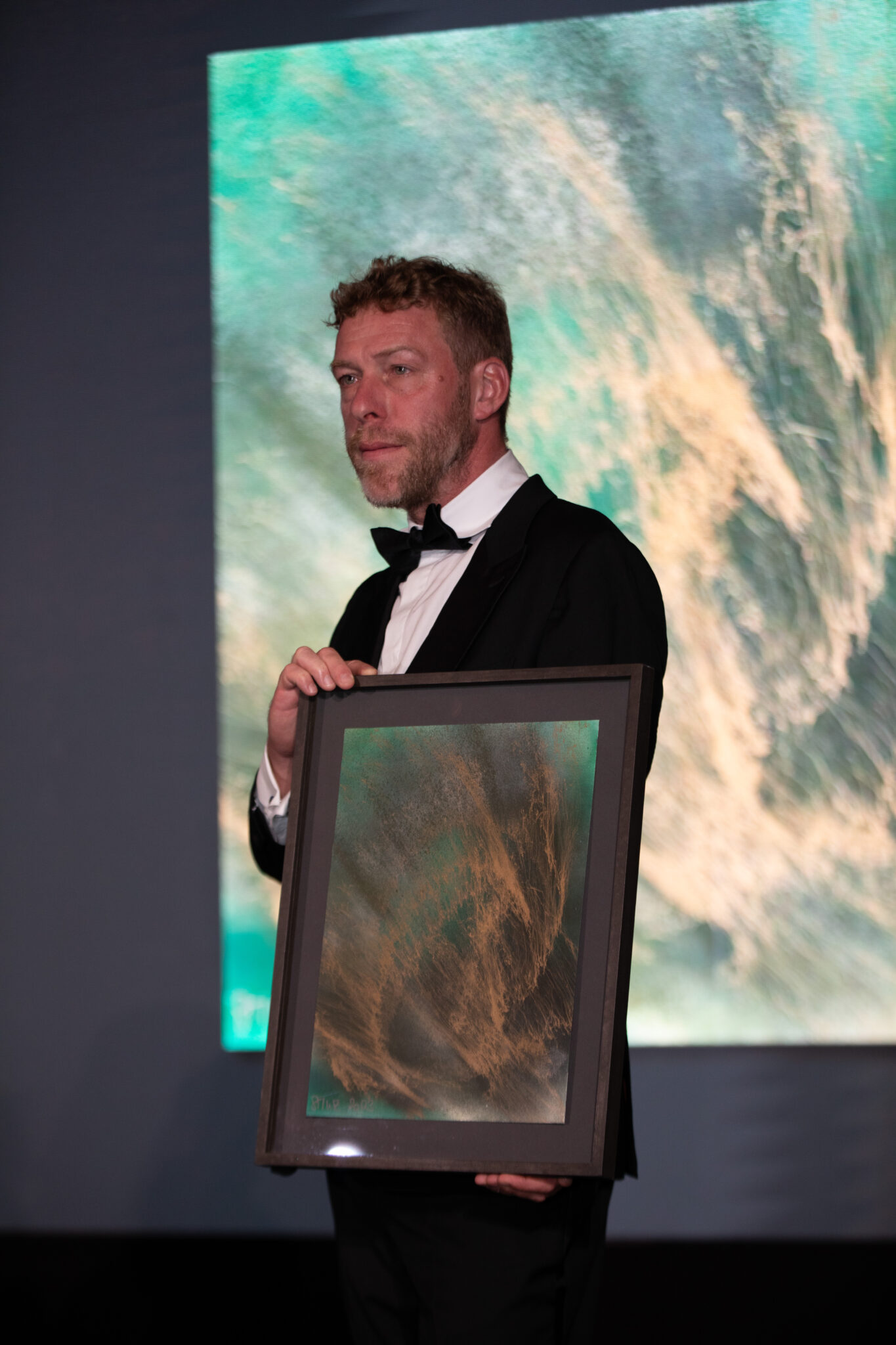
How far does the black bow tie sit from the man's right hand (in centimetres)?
31

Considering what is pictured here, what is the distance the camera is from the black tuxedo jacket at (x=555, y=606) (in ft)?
4.66

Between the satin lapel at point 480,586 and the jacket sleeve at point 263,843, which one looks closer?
the satin lapel at point 480,586

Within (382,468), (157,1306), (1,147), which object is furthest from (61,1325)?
(1,147)

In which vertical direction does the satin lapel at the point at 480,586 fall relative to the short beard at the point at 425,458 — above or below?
below

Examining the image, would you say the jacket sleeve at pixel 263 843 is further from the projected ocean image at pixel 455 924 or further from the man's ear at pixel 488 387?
the man's ear at pixel 488 387

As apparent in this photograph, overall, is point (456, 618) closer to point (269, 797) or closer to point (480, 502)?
point (480, 502)

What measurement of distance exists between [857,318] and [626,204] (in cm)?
67

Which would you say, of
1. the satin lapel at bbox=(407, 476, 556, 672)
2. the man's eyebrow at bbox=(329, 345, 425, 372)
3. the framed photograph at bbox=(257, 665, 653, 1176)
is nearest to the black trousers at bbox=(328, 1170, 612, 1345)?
the framed photograph at bbox=(257, 665, 653, 1176)

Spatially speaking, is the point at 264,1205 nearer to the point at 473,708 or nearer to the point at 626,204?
the point at 473,708

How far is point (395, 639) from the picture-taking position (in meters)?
1.70

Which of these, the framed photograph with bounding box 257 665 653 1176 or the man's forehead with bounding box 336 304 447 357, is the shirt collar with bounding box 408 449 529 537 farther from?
the framed photograph with bounding box 257 665 653 1176

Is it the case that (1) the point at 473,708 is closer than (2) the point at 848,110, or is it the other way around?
(1) the point at 473,708

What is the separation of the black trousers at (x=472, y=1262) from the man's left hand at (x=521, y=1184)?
191mm

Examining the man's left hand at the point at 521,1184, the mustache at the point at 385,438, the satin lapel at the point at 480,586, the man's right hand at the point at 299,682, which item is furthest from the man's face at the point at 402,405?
the man's left hand at the point at 521,1184
